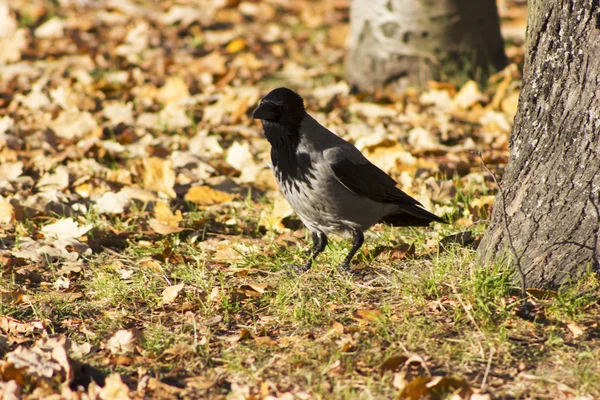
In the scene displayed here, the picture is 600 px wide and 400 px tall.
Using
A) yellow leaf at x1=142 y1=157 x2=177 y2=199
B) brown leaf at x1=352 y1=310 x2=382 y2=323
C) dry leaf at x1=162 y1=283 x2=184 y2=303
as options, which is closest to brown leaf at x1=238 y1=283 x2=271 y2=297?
dry leaf at x1=162 y1=283 x2=184 y2=303

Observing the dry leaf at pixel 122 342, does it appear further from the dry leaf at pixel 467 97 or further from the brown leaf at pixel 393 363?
the dry leaf at pixel 467 97

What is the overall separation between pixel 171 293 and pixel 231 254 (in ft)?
2.15

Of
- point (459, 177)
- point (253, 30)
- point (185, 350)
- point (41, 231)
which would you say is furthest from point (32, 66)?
point (185, 350)

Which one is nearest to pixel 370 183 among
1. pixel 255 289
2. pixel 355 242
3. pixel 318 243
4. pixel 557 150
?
pixel 355 242

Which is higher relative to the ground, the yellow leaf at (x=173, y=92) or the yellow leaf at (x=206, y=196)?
the yellow leaf at (x=173, y=92)

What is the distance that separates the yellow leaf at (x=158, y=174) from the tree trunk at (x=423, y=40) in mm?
2799

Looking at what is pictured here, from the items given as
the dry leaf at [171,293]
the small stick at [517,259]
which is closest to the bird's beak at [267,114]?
the dry leaf at [171,293]

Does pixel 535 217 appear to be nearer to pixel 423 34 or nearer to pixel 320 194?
pixel 320 194

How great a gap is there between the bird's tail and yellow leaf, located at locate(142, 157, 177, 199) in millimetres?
1695

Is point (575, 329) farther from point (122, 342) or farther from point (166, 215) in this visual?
point (166, 215)

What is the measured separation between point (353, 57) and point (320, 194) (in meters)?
3.79

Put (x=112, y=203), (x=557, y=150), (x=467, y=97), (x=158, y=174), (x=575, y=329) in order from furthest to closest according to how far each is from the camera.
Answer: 1. (x=467, y=97)
2. (x=158, y=174)
3. (x=112, y=203)
4. (x=557, y=150)
5. (x=575, y=329)

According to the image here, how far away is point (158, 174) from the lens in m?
5.34

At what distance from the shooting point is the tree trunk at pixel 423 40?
7.02 metres
